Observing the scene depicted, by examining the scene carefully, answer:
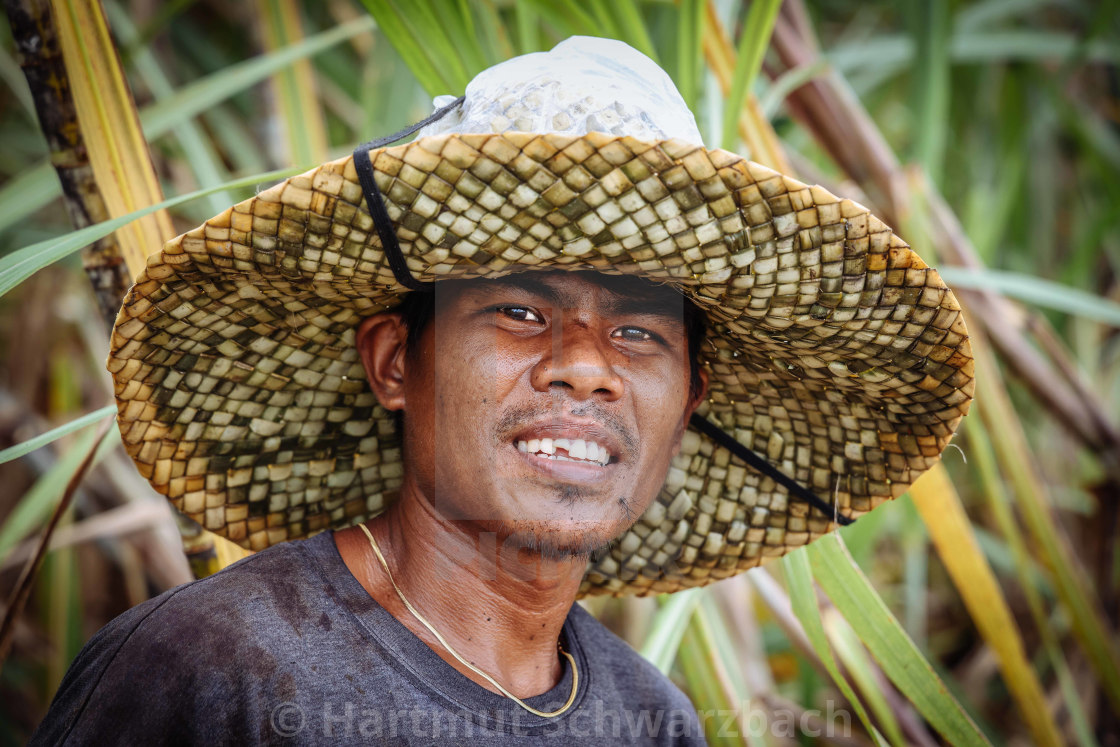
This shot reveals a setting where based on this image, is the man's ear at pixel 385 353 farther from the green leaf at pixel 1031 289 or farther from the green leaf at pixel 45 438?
the green leaf at pixel 1031 289

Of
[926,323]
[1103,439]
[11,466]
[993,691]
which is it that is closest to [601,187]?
[926,323]

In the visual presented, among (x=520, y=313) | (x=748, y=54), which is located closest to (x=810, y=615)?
(x=520, y=313)

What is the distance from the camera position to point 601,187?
0.63 m

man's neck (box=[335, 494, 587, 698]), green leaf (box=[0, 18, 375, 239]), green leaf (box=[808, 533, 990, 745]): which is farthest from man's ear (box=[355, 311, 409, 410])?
green leaf (box=[808, 533, 990, 745])

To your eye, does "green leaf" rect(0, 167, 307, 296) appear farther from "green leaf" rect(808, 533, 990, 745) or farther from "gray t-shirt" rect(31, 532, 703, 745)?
"green leaf" rect(808, 533, 990, 745)

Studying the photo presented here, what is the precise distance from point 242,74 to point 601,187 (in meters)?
0.74

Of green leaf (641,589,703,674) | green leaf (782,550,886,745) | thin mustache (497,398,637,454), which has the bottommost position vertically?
green leaf (641,589,703,674)

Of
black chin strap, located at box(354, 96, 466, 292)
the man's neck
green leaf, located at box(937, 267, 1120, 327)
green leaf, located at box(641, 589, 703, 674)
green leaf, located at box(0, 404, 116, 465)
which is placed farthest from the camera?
green leaf, located at box(937, 267, 1120, 327)

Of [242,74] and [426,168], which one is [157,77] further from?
[426,168]

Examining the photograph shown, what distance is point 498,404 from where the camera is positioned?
31.8 inches

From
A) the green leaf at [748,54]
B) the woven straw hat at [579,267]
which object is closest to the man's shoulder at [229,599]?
the woven straw hat at [579,267]

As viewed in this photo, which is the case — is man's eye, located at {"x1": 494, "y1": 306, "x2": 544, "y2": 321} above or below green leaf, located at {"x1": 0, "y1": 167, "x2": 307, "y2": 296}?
below

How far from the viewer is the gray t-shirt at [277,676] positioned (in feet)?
2.23

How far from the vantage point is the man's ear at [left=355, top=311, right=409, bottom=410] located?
91cm
